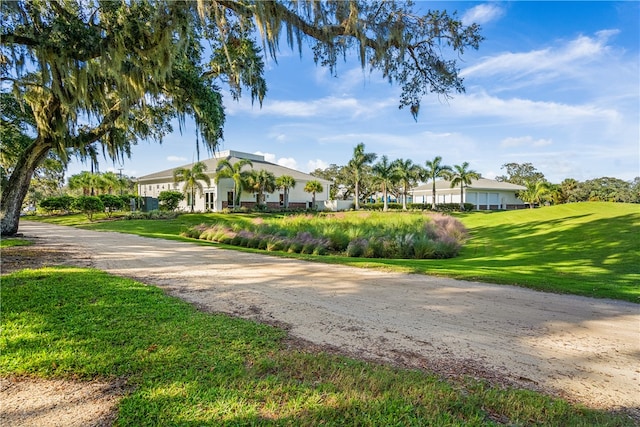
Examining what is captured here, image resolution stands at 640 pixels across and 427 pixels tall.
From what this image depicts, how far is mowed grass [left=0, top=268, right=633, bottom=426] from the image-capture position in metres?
2.33

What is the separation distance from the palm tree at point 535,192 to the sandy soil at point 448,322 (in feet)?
157

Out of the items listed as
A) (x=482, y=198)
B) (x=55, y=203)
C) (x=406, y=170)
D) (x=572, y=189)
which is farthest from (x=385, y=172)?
(x=55, y=203)

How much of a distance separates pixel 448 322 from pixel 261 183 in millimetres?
32352

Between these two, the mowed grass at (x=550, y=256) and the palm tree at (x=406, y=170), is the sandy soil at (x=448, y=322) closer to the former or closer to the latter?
the mowed grass at (x=550, y=256)

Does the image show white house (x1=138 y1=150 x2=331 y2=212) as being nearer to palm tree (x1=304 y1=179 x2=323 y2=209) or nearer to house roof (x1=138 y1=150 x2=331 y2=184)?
house roof (x1=138 y1=150 x2=331 y2=184)

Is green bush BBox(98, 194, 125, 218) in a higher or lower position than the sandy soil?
higher

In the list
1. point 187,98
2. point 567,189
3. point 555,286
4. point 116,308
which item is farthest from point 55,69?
point 567,189

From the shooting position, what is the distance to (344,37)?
6.57 meters

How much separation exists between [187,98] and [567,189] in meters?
58.6

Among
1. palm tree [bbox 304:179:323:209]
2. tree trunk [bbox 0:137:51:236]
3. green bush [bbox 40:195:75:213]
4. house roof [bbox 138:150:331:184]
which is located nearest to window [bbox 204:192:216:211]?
house roof [bbox 138:150:331:184]

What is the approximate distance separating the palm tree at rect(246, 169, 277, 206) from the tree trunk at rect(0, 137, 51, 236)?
23305 mm

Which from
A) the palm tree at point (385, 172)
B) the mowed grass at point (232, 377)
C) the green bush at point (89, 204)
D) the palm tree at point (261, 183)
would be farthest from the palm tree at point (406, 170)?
the mowed grass at point (232, 377)

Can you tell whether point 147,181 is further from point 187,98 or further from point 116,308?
point 116,308

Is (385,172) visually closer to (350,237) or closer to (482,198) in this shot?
(482,198)
